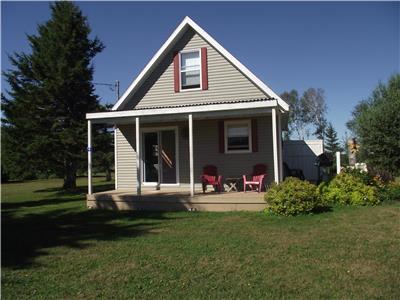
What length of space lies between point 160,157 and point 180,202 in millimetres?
3838

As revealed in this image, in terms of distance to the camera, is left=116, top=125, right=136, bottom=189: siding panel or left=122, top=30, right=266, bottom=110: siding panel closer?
left=122, top=30, right=266, bottom=110: siding panel

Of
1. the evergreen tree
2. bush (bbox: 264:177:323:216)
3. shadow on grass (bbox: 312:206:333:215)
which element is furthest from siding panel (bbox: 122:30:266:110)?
the evergreen tree

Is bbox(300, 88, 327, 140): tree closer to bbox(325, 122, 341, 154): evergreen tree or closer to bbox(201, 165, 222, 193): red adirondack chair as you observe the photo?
bbox(325, 122, 341, 154): evergreen tree

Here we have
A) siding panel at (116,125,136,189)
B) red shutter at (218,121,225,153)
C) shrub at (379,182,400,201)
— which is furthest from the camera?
siding panel at (116,125,136,189)

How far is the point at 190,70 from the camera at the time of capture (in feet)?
52.1

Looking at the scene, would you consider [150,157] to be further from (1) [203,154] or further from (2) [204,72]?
(2) [204,72]

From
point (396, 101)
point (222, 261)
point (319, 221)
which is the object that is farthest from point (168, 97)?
point (396, 101)

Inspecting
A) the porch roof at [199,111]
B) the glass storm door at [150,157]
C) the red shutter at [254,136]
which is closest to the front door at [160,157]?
the glass storm door at [150,157]

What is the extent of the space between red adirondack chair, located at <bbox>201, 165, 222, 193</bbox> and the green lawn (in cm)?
332

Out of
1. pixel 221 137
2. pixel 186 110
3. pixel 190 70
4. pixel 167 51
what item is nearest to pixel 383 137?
pixel 221 137

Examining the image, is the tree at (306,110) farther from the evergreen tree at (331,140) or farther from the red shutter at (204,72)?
the red shutter at (204,72)

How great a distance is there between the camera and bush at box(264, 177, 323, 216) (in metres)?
10.7

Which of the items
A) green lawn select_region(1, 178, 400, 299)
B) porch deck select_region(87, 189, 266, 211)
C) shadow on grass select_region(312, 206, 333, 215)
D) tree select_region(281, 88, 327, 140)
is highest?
tree select_region(281, 88, 327, 140)

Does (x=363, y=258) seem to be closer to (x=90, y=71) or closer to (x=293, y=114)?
(x=90, y=71)
